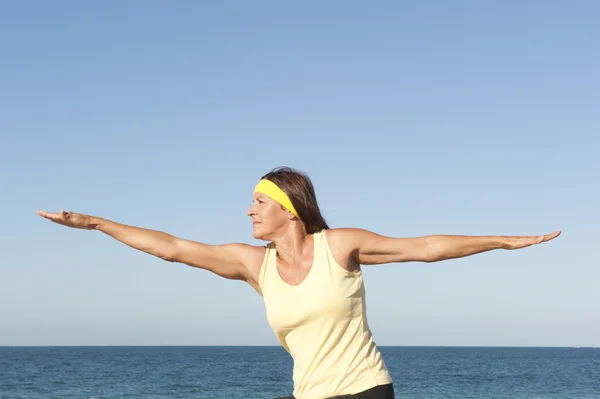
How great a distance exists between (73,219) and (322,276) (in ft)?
4.50

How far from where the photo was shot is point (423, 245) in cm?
411

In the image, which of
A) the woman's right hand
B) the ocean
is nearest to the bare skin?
the woman's right hand

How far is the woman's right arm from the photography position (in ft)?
14.7

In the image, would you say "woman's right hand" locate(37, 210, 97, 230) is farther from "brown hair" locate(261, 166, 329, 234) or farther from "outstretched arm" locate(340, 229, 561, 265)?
"outstretched arm" locate(340, 229, 561, 265)

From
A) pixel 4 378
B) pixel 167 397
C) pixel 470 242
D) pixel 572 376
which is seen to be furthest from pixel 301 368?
pixel 572 376

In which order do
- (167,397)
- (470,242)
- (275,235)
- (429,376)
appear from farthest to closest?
(429,376), (167,397), (275,235), (470,242)

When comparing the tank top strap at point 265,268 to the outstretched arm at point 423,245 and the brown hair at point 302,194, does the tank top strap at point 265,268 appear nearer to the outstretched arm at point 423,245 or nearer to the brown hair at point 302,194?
the brown hair at point 302,194

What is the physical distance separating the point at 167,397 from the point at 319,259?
42770mm

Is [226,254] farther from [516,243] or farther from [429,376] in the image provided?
[429,376]

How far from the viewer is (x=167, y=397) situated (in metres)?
45.0

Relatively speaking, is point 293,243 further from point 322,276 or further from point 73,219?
point 73,219

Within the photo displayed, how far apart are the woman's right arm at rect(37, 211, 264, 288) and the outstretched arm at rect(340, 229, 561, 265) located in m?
0.60

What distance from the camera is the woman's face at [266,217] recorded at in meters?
4.29

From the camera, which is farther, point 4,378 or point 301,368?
point 4,378
